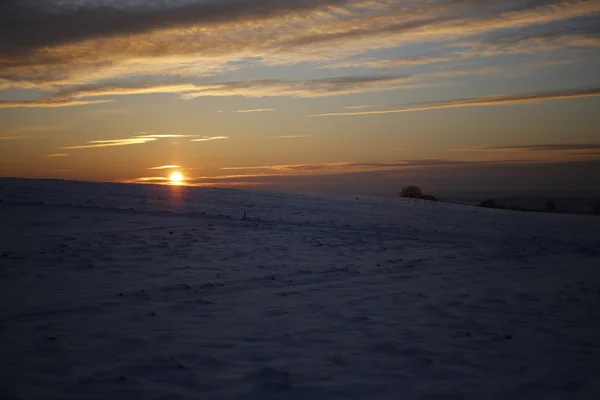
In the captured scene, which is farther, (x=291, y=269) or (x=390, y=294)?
(x=291, y=269)

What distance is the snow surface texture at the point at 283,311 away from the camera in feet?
21.7

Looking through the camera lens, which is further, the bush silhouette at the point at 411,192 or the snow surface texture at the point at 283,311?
the bush silhouette at the point at 411,192

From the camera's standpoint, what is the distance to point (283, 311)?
9.66m

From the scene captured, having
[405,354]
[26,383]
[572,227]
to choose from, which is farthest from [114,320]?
[572,227]

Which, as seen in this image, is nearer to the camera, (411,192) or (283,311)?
(283,311)

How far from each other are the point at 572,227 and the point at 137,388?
2407 cm

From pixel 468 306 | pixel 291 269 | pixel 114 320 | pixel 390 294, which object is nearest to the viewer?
pixel 114 320

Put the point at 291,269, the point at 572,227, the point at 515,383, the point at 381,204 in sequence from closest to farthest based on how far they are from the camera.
A: the point at 515,383 < the point at 291,269 < the point at 572,227 < the point at 381,204

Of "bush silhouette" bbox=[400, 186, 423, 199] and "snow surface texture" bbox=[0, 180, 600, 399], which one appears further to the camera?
"bush silhouette" bbox=[400, 186, 423, 199]

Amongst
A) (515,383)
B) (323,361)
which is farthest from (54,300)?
(515,383)

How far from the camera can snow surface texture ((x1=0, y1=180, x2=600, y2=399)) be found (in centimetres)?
661

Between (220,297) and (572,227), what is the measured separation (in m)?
20.7

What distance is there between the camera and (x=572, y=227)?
25.0 m

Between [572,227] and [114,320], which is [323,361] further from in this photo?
[572,227]
